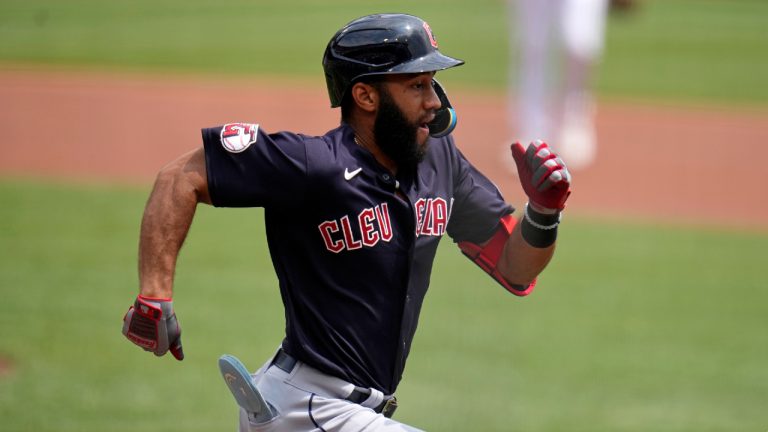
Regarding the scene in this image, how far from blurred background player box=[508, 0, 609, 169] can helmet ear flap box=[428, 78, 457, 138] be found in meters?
8.84

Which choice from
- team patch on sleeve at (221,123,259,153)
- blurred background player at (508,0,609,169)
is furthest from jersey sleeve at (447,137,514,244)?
blurred background player at (508,0,609,169)

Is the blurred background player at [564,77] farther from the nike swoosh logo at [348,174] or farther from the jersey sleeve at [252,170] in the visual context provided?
the jersey sleeve at [252,170]

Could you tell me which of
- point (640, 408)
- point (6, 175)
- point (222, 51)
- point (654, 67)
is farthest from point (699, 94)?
point (640, 408)

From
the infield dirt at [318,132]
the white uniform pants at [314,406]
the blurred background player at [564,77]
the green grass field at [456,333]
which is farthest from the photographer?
the blurred background player at [564,77]

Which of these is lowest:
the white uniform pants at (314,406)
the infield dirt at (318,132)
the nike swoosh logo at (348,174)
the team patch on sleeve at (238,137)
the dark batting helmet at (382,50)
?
the infield dirt at (318,132)

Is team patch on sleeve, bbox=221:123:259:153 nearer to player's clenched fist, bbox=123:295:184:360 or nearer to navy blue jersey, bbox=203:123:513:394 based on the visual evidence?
navy blue jersey, bbox=203:123:513:394

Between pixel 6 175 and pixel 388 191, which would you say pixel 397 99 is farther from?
pixel 6 175

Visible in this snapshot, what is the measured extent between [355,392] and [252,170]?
2.30ft

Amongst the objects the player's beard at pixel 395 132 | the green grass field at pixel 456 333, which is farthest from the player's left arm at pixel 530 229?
the green grass field at pixel 456 333

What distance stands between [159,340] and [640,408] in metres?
4.12

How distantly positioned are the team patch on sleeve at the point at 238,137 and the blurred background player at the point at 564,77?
9210 mm

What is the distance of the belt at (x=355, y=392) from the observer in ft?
11.1

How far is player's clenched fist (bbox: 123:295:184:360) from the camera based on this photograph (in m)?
3.14

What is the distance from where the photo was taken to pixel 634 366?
24.1 feet
